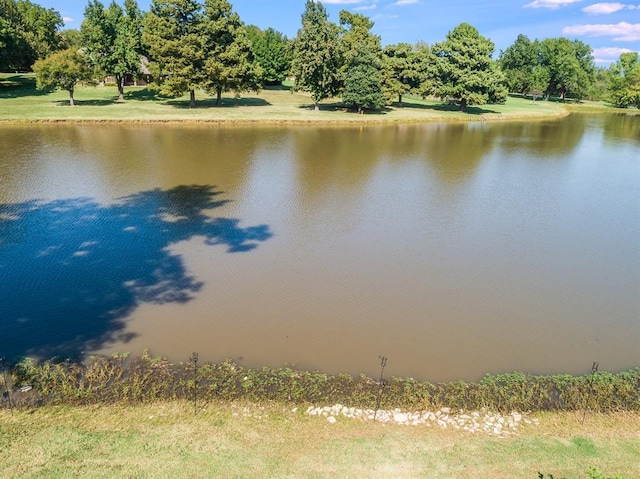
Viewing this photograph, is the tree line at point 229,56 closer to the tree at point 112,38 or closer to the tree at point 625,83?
the tree at point 112,38

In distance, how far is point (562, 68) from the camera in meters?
76.9

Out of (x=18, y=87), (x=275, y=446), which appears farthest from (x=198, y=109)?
(x=275, y=446)

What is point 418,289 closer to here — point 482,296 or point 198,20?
point 482,296

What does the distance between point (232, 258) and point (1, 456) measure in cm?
792

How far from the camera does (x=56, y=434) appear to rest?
6.92 m

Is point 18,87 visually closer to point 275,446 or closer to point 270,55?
point 270,55

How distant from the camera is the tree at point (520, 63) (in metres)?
79.9

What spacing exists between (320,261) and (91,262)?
6.74 metres

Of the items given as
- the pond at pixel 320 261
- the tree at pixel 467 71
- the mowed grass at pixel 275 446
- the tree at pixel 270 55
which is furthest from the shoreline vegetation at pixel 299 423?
the tree at pixel 270 55

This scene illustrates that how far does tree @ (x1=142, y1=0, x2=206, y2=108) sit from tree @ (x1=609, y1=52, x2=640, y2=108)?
73.7 meters

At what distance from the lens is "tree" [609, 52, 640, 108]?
77100 millimetres

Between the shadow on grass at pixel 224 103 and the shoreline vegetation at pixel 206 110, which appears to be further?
the shadow on grass at pixel 224 103

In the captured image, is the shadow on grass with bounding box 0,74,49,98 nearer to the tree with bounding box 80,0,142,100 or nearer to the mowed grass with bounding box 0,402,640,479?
the tree with bounding box 80,0,142,100

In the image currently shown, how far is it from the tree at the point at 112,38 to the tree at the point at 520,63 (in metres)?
62.6
